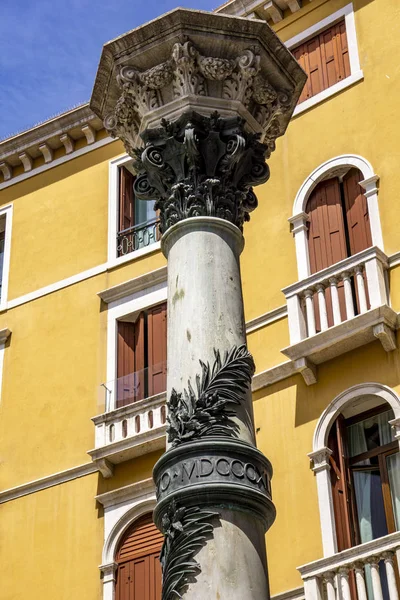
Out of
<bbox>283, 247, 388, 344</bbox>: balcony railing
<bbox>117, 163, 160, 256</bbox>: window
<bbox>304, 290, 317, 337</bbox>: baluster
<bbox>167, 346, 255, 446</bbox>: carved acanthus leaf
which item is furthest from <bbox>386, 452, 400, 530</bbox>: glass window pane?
<bbox>167, 346, 255, 446</bbox>: carved acanthus leaf

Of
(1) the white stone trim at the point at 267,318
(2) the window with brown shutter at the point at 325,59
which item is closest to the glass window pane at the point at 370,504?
(1) the white stone trim at the point at 267,318

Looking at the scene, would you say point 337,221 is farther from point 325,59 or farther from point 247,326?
point 325,59

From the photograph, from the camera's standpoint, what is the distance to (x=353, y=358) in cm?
1642

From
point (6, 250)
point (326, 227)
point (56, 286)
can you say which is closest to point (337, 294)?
point (326, 227)

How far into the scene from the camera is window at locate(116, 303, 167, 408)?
18984 millimetres

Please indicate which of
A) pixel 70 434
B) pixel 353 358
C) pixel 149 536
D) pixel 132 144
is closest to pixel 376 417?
pixel 353 358

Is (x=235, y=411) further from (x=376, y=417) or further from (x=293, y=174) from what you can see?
(x=293, y=174)

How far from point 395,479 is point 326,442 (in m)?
1.05

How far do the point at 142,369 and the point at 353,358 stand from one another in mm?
4115

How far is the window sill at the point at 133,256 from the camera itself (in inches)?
803

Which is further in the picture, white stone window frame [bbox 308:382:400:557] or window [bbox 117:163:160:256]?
window [bbox 117:163:160:256]

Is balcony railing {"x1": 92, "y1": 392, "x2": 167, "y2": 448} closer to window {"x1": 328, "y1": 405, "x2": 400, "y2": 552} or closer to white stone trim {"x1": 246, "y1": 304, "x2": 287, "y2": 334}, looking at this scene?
white stone trim {"x1": 246, "y1": 304, "x2": 287, "y2": 334}

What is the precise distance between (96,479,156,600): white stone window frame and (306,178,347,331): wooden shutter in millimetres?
3947

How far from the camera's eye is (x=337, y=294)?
16.8m
